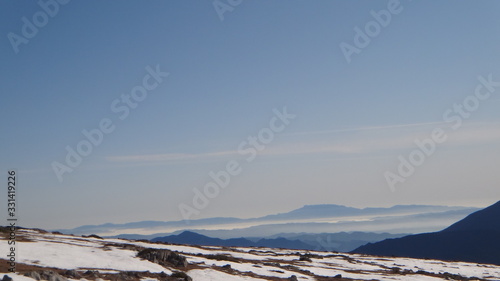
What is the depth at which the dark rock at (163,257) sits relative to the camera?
52281 millimetres

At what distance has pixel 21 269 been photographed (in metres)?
37.9

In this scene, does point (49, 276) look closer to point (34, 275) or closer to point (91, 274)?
point (34, 275)

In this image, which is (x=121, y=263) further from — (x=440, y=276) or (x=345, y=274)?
(x=440, y=276)

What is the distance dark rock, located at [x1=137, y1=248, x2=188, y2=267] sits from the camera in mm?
52281

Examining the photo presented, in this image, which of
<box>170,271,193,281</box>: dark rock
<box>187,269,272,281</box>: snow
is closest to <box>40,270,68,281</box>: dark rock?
<box>170,271,193,281</box>: dark rock

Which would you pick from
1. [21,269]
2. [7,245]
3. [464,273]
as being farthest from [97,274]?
[464,273]

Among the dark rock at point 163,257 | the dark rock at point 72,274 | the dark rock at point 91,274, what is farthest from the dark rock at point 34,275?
the dark rock at point 163,257

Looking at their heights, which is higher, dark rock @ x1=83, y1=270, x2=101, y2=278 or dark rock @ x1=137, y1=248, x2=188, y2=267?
dark rock @ x1=137, y1=248, x2=188, y2=267

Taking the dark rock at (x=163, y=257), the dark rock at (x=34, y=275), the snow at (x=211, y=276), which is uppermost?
the dark rock at (x=163, y=257)

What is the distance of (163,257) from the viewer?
53.2 m

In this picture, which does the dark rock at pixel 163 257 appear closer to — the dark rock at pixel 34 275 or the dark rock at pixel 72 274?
the dark rock at pixel 72 274

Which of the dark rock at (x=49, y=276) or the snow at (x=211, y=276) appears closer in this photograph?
the dark rock at (x=49, y=276)

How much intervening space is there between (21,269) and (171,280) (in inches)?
509

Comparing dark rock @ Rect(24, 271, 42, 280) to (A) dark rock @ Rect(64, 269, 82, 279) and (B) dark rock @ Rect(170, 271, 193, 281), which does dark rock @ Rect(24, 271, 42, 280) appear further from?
(B) dark rock @ Rect(170, 271, 193, 281)
